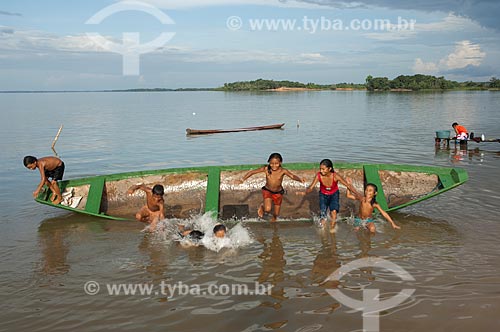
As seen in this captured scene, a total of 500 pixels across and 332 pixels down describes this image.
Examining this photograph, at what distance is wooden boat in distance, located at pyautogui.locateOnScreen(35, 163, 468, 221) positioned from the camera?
898 cm

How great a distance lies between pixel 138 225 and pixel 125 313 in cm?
335

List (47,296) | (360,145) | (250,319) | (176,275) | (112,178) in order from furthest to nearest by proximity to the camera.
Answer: (360,145)
(112,178)
(176,275)
(47,296)
(250,319)

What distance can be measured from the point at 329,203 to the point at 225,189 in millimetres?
2335

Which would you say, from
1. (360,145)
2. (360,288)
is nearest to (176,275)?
(360,288)

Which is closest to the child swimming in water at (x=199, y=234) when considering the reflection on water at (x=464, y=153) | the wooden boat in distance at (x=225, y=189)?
the wooden boat in distance at (x=225, y=189)

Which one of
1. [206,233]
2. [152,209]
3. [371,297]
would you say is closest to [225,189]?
[152,209]

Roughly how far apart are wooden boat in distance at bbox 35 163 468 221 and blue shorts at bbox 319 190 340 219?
79 cm

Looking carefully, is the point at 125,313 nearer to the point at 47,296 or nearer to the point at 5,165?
the point at 47,296

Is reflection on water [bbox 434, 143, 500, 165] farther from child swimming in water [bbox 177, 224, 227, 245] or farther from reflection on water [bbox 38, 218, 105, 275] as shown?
reflection on water [bbox 38, 218, 105, 275]

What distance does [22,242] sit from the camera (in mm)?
7691

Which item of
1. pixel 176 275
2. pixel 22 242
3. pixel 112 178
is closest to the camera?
pixel 176 275

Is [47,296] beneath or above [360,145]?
beneath

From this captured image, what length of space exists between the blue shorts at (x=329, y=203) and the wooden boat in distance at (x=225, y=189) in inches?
31.1

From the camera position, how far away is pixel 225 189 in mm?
9398
